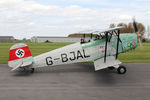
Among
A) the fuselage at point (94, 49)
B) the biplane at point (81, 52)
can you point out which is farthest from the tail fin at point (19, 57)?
the fuselage at point (94, 49)

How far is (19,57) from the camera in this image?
9711mm

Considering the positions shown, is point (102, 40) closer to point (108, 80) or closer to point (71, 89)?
point (108, 80)

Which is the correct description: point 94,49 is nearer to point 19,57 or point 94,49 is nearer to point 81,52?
point 81,52

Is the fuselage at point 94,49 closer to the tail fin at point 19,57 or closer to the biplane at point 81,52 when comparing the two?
the biplane at point 81,52

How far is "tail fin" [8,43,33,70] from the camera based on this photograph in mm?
9594

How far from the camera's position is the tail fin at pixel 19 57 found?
378 inches

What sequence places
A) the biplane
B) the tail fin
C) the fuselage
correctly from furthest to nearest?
the fuselage → the biplane → the tail fin

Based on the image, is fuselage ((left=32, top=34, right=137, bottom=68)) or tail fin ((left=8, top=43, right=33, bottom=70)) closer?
tail fin ((left=8, top=43, right=33, bottom=70))

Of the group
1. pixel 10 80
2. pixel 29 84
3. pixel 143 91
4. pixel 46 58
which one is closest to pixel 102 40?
pixel 46 58

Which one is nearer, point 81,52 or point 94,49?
point 81,52

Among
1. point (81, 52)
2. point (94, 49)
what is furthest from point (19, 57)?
point (94, 49)

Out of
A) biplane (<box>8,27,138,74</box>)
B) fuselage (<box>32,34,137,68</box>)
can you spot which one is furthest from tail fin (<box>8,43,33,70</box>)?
Answer: fuselage (<box>32,34,137,68</box>)

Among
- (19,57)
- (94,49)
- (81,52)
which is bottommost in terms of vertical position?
(19,57)

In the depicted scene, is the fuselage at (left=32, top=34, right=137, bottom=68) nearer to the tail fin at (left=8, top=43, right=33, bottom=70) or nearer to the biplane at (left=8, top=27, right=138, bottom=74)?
the biplane at (left=8, top=27, right=138, bottom=74)
